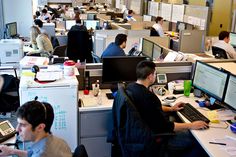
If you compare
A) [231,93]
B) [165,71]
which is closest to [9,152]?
[231,93]

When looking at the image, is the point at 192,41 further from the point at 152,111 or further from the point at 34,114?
the point at 34,114

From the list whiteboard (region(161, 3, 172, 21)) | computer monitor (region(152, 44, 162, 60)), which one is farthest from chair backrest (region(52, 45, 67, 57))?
whiteboard (region(161, 3, 172, 21))

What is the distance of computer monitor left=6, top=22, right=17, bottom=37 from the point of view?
5965 millimetres

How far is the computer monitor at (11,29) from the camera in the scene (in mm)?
5965

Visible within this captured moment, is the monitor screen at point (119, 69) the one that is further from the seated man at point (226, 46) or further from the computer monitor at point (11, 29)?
the computer monitor at point (11, 29)

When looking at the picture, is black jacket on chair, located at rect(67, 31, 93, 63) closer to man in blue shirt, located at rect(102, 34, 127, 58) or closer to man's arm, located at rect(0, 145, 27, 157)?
man in blue shirt, located at rect(102, 34, 127, 58)

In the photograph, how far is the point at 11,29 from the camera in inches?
240

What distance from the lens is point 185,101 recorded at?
10.4 ft

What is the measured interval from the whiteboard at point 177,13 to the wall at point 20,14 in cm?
366

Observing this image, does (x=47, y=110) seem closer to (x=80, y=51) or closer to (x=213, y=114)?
(x=213, y=114)

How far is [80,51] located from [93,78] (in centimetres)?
285

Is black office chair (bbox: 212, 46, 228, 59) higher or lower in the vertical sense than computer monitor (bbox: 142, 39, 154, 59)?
lower

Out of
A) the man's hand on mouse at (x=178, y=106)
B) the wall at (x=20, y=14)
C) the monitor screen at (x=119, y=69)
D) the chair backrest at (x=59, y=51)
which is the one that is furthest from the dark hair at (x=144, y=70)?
the wall at (x=20, y=14)

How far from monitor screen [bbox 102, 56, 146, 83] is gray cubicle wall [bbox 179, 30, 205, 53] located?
2.65m
